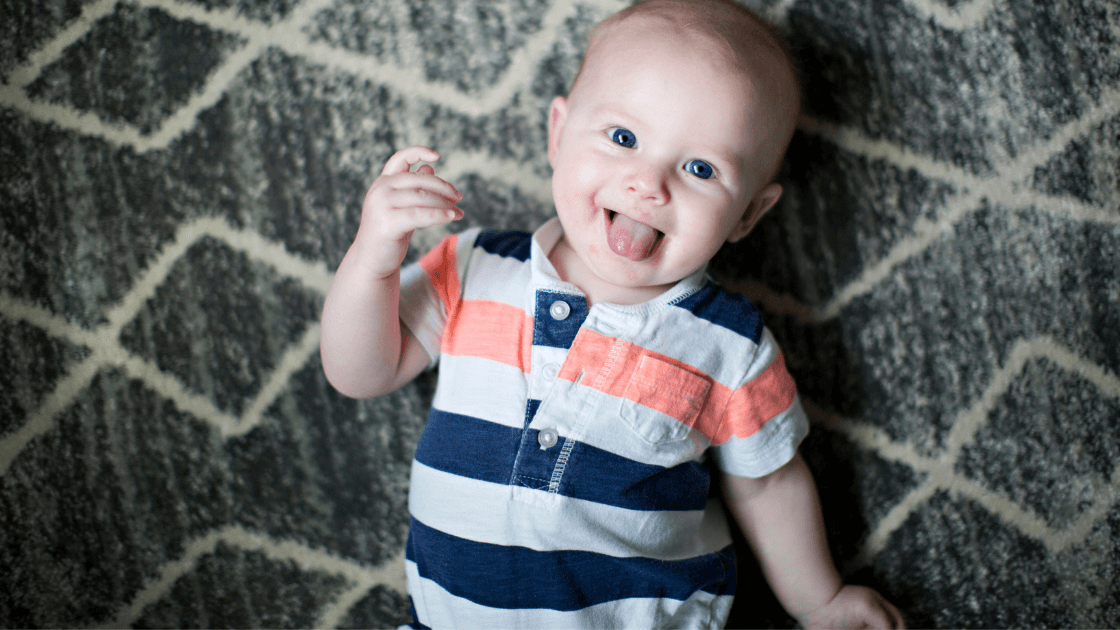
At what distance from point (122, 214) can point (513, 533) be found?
2.33 ft

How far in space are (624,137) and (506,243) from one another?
0.68 ft

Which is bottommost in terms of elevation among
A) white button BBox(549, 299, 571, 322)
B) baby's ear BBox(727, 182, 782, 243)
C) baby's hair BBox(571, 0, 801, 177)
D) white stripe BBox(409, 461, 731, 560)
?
white stripe BBox(409, 461, 731, 560)

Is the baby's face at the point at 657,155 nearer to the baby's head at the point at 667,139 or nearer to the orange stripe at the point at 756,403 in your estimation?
the baby's head at the point at 667,139

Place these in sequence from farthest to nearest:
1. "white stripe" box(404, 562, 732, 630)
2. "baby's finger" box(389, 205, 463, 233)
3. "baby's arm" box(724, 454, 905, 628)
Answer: "baby's arm" box(724, 454, 905, 628) → "white stripe" box(404, 562, 732, 630) → "baby's finger" box(389, 205, 463, 233)

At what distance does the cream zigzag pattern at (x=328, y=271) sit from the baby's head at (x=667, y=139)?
0.73 ft

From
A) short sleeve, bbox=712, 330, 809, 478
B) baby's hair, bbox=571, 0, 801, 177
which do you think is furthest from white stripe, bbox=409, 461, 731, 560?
baby's hair, bbox=571, 0, 801, 177

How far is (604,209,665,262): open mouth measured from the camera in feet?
2.39

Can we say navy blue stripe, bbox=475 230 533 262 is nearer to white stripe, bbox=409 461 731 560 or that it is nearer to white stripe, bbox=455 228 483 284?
white stripe, bbox=455 228 483 284

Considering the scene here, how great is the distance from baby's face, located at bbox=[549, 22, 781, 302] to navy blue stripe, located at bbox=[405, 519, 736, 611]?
331 millimetres

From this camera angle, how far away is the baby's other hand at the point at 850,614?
2.96 feet

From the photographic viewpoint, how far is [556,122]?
84 cm

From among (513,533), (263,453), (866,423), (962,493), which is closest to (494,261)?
(513,533)

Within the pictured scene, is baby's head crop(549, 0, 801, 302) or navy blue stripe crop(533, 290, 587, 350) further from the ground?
baby's head crop(549, 0, 801, 302)

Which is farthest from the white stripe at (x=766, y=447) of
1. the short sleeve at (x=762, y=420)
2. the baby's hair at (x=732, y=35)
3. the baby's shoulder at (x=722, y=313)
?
the baby's hair at (x=732, y=35)
